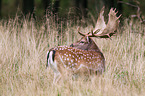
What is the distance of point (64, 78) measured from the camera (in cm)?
376

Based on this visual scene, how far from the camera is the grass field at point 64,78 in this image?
372cm

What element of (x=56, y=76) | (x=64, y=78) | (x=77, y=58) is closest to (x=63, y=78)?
(x=64, y=78)

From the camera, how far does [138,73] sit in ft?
14.4

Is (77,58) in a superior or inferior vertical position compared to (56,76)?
superior

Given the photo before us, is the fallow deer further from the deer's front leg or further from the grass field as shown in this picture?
the grass field

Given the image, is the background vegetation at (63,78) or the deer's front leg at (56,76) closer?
the background vegetation at (63,78)

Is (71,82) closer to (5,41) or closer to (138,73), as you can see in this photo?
(138,73)

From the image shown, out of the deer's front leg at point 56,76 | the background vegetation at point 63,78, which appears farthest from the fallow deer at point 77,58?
the background vegetation at point 63,78

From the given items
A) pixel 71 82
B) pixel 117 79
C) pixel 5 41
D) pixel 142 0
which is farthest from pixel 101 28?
pixel 142 0

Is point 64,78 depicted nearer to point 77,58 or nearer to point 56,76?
point 56,76

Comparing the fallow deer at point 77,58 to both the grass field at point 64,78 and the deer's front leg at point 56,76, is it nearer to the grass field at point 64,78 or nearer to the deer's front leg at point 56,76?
the deer's front leg at point 56,76

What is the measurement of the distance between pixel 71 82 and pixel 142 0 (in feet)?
13.6

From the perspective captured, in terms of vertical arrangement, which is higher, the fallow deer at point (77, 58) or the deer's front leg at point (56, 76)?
the fallow deer at point (77, 58)

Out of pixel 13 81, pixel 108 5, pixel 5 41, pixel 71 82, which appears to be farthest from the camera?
pixel 108 5
